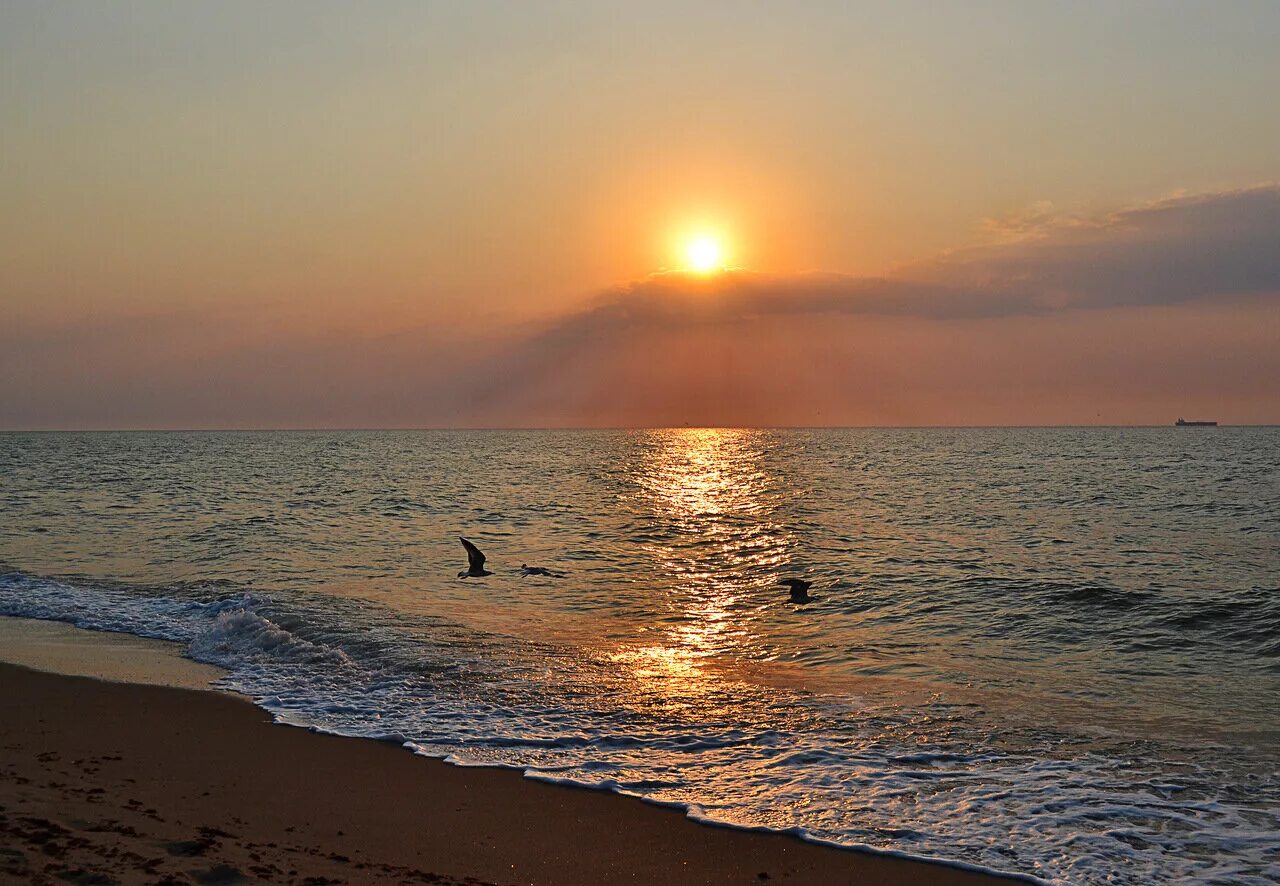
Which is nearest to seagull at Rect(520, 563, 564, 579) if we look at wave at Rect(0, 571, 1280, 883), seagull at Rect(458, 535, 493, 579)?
seagull at Rect(458, 535, 493, 579)

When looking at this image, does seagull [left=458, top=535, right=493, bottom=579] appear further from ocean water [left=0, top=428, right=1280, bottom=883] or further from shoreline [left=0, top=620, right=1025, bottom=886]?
shoreline [left=0, top=620, right=1025, bottom=886]

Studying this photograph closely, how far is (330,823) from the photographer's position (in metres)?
7.77

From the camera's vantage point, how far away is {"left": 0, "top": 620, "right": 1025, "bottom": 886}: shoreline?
22.0ft

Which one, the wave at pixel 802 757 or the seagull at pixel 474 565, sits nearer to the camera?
the wave at pixel 802 757

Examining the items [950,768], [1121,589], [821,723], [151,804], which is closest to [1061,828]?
[950,768]

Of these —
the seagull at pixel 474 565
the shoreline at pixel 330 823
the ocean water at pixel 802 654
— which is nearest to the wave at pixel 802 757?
the ocean water at pixel 802 654

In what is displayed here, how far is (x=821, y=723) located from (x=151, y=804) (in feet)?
21.6

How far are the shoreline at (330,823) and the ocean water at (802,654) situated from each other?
1.44 feet

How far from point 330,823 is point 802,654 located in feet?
29.0

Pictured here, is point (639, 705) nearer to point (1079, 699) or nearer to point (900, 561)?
point (1079, 699)

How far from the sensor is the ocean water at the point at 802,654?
8484 millimetres

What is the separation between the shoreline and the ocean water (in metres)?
0.44

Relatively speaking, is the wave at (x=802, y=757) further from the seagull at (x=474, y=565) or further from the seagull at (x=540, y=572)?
the seagull at (x=540, y=572)

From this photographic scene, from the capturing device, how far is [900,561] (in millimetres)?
25953
